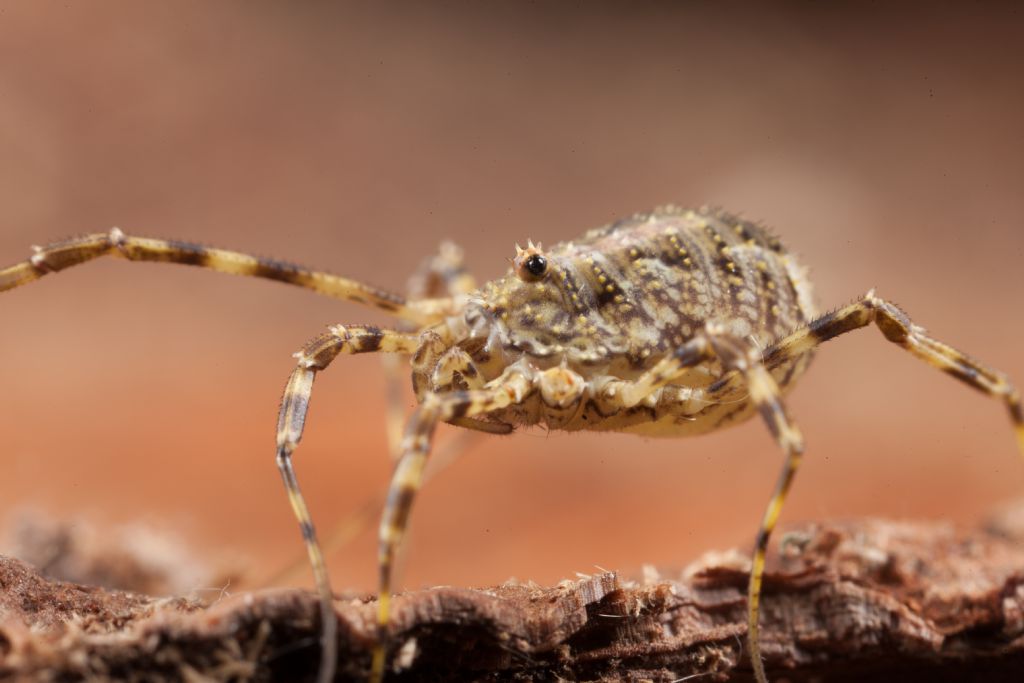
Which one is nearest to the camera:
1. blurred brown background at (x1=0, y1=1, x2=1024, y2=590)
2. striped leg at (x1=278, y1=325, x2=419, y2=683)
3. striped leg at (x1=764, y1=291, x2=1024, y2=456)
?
striped leg at (x1=278, y1=325, x2=419, y2=683)

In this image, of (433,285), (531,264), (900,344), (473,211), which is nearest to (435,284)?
(433,285)

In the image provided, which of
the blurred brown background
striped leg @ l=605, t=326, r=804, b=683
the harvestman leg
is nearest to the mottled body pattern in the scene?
the harvestman leg

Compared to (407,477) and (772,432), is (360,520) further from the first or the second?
(772,432)

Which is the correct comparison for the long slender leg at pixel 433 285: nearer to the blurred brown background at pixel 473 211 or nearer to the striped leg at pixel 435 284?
the striped leg at pixel 435 284

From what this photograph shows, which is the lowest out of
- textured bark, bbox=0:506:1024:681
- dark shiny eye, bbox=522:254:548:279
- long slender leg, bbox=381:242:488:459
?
textured bark, bbox=0:506:1024:681

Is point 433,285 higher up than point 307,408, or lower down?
higher up

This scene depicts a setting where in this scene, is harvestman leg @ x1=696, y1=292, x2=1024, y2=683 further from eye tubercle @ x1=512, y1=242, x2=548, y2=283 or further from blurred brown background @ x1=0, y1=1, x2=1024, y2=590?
blurred brown background @ x1=0, y1=1, x2=1024, y2=590

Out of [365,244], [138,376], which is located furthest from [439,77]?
[138,376]
